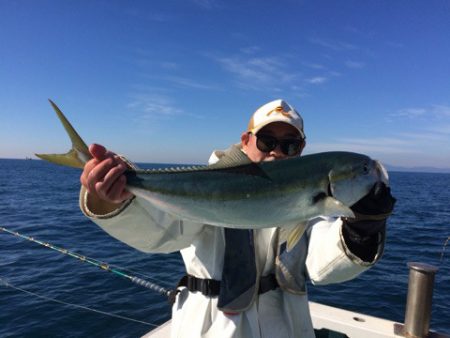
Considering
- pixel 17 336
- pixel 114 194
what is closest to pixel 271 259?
pixel 114 194

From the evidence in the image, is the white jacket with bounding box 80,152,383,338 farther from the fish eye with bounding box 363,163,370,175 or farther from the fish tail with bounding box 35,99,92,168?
the fish eye with bounding box 363,163,370,175

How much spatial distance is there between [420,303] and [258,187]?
4.91 meters

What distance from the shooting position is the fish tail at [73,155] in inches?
122

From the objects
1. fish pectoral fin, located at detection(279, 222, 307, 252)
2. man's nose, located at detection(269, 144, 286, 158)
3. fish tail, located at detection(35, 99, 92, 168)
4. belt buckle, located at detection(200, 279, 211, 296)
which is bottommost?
belt buckle, located at detection(200, 279, 211, 296)

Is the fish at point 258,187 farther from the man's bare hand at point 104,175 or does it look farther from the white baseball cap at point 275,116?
the white baseball cap at point 275,116

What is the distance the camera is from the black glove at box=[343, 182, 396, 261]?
10.2ft

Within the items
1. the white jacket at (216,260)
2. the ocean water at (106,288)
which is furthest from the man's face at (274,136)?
the ocean water at (106,288)

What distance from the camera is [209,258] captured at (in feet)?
12.6

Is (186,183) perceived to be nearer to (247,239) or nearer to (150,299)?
(247,239)

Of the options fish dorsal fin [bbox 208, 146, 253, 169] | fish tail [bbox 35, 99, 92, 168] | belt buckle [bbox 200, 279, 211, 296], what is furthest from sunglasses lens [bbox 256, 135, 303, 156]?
fish tail [bbox 35, 99, 92, 168]

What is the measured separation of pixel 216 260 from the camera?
12.6 ft

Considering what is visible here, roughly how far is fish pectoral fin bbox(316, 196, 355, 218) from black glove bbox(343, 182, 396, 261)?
21 cm

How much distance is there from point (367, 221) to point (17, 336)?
9862mm

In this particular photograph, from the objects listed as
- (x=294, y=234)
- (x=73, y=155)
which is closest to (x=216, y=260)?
(x=294, y=234)
